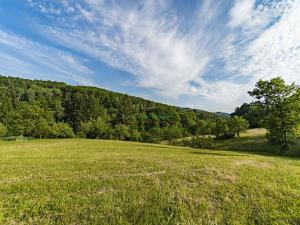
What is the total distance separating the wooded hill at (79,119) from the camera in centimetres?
6525

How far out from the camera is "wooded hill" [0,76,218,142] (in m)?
65.2

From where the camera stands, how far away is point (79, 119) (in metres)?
98.0

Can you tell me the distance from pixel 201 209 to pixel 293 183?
5.37m

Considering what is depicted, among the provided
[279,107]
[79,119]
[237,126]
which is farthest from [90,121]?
[279,107]

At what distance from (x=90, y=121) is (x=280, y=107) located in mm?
85092

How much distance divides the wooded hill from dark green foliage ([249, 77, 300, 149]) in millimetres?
52045

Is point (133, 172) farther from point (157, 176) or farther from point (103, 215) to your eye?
point (103, 215)

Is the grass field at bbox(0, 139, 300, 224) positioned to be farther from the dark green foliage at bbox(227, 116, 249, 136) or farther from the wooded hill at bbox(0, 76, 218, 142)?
the wooded hill at bbox(0, 76, 218, 142)

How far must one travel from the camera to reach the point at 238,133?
194ft

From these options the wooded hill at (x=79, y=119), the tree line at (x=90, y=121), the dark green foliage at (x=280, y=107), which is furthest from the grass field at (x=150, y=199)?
the wooded hill at (x=79, y=119)

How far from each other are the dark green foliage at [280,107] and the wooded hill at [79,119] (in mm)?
52045

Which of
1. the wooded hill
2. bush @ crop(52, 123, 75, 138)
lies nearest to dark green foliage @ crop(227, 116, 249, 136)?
the wooded hill

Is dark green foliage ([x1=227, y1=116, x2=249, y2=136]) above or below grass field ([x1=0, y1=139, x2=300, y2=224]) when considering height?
above

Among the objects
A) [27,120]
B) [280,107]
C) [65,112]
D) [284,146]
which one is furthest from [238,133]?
[65,112]
